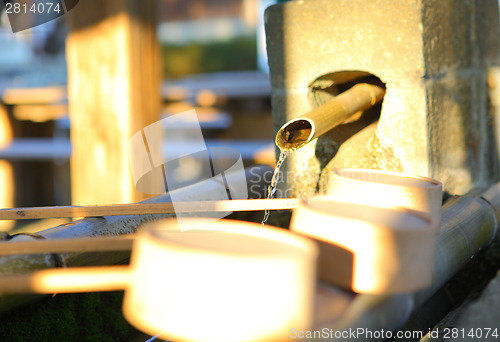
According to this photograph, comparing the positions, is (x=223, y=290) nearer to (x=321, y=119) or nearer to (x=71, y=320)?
(x=71, y=320)

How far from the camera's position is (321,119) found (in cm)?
154

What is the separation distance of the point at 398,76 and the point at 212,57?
422 inches

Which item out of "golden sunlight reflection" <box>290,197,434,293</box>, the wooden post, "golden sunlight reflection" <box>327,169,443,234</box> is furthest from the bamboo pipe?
the wooden post

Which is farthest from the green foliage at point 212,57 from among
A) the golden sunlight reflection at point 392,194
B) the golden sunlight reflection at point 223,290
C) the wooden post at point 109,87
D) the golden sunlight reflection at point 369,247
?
the golden sunlight reflection at point 223,290

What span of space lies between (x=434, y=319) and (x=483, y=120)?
36.5 inches

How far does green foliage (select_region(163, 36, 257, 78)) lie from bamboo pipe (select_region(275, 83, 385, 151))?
34.1 feet

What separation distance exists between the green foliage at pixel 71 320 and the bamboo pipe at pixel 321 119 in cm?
66

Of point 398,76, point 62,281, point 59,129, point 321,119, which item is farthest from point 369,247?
point 59,129

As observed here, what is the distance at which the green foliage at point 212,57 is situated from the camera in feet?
39.6

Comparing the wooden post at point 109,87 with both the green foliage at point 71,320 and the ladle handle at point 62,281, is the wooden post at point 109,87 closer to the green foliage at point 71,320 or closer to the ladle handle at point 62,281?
the green foliage at point 71,320

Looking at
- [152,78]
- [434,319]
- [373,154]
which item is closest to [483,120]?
[373,154]

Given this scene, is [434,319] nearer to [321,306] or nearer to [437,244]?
[437,244]

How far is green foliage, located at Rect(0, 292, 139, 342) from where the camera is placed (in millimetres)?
1190

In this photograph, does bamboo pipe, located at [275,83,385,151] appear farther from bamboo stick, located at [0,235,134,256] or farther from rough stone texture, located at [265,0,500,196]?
bamboo stick, located at [0,235,134,256]
